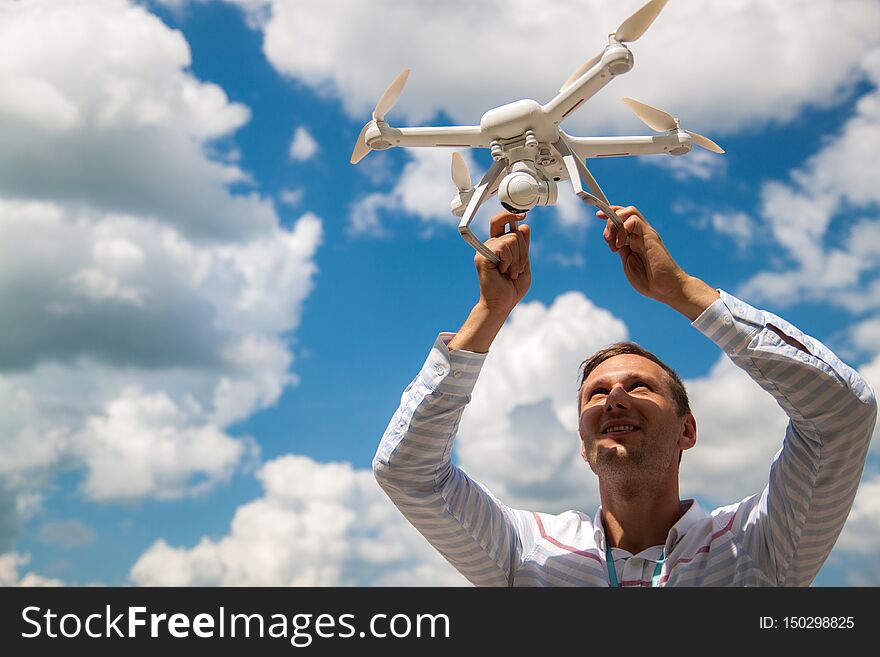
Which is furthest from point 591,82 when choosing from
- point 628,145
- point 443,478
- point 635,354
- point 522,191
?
point 443,478

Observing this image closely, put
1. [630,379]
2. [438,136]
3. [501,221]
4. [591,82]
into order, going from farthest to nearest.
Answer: [438,136]
[630,379]
[501,221]
[591,82]

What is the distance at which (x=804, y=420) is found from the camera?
13.3ft

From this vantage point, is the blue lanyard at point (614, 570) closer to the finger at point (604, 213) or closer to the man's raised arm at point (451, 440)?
the man's raised arm at point (451, 440)

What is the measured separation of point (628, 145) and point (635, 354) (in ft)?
4.71

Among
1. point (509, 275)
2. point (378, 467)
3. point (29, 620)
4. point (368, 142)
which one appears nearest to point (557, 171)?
point (509, 275)

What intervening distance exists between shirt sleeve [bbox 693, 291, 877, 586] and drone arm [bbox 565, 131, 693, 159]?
150 cm

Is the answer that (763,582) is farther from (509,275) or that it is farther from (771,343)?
(509,275)

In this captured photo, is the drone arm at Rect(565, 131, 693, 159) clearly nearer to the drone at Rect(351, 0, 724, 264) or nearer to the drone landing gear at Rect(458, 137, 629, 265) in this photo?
the drone at Rect(351, 0, 724, 264)

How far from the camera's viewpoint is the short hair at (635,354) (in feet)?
16.8

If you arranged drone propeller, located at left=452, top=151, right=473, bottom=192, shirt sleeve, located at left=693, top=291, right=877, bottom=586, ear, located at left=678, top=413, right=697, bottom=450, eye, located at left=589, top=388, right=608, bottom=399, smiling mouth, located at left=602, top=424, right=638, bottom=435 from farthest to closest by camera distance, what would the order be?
drone propeller, located at left=452, top=151, right=473, bottom=192 → ear, located at left=678, top=413, right=697, bottom=450 → eye, located at left=589, top=388, right=608, bottom=399 → smiling mouth, located at left=602, top=424, right=638, bottom=435 → shirt sleeve, located at left=693, top=291, right=877, bottom=586

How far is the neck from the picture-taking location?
4.83 metres

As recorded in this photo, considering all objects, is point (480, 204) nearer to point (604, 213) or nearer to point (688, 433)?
point (604, 213)

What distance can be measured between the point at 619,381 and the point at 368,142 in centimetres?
234

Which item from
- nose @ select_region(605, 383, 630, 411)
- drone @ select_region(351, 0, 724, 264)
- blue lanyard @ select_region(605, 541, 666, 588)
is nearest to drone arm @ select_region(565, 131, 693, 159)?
drone @ select_region(351, 0, 724, 264)
